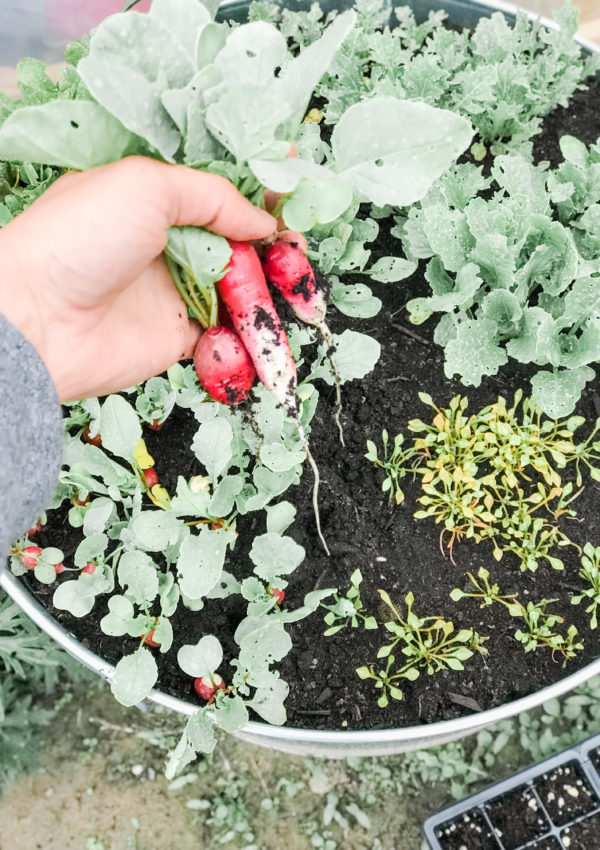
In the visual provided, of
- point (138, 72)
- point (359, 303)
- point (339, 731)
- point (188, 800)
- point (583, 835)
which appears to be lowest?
point (188, 800)

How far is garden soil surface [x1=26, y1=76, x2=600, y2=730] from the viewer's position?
1.12m

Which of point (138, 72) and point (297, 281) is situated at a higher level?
point (138, 72)

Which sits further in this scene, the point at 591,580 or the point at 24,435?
the point at 591,580

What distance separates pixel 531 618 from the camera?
114 centimetres

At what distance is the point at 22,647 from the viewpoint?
136cm

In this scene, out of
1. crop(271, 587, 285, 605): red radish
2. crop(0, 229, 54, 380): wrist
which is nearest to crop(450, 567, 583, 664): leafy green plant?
crop(271, 587, 285, 605): red radish

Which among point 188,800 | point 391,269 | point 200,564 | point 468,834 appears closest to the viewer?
point 200,564

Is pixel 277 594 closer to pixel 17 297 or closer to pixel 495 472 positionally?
pixel 495 472

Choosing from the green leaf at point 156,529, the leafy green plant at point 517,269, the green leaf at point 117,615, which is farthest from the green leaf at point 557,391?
the green leaf at point 117,615

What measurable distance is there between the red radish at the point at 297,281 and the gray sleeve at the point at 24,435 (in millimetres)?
372

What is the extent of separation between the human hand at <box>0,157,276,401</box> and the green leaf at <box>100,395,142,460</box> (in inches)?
2.2

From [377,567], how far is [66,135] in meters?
0.77

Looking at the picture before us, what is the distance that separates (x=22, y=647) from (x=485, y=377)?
979 mm

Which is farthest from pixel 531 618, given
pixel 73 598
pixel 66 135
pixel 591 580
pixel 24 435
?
pixel 66 135
